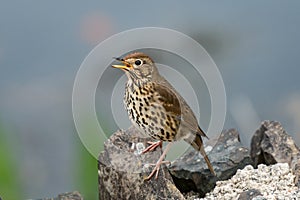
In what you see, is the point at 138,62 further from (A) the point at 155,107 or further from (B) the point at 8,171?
(B) the point at 8,171

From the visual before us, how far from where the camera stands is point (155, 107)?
20.4ft

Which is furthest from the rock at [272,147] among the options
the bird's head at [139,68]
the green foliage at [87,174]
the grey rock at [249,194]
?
the bird's head at [139,68]

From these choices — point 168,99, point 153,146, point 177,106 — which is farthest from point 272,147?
point 168,99

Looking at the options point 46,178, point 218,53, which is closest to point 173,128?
point 46,178

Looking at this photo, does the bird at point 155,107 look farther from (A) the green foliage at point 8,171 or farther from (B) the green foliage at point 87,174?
(A) the green foliage at point 8,171

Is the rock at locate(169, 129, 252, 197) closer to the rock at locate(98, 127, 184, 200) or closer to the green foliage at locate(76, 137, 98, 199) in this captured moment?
the rock at locate(98, 127, 184, 200)

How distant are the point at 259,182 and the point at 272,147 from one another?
0.54 meters

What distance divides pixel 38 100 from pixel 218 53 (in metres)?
1.51

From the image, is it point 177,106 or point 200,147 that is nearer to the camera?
point 177,106

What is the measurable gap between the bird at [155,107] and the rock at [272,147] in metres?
0.81

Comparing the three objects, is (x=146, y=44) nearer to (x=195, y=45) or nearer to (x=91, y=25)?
(x=195, y=45)

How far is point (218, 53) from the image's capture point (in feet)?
30.2

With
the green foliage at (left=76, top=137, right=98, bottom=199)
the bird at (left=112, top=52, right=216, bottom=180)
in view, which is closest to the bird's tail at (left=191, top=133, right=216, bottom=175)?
the bird at (left=112, top=52, right=216, bottom=180)

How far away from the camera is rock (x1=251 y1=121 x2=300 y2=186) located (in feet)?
23.0
